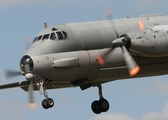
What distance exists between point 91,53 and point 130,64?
2.69 metres

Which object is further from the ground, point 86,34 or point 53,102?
point 86,34

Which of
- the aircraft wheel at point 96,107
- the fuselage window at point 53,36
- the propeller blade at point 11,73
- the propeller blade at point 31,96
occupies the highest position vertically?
the fuselage window at point 53,36

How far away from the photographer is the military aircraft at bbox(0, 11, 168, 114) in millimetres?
60219

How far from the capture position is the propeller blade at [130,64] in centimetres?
6072

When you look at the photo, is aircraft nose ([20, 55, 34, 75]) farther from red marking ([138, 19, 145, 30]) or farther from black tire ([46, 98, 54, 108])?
red marking ([138, 19, 145, 30])

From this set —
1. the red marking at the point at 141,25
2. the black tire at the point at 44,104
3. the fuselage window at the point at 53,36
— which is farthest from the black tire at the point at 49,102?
the red marking at the point at 141,25

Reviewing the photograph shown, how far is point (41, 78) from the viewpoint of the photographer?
60.7 metres

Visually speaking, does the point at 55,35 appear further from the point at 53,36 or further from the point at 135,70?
the point at 135,70

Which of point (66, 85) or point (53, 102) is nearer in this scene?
point (53, 102)

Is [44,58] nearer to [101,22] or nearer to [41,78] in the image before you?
[41,78]

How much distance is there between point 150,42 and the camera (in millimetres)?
60469

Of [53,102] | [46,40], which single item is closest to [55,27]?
[46,40]

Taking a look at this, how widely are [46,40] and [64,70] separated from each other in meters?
2.38

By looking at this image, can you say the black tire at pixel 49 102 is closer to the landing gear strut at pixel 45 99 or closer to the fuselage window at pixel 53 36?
the landing gear strut at pixel 45 99
